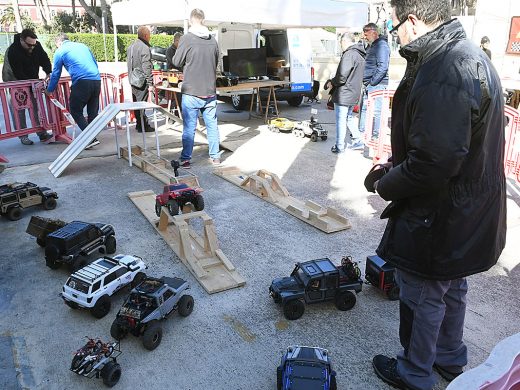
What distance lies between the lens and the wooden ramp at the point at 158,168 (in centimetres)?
602

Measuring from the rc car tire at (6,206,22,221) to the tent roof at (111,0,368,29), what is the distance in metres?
5.02

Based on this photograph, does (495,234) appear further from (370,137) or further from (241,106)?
(241,106)

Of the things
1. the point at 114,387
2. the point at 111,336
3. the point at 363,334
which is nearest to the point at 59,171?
the point at 111,336

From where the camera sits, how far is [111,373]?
8.76ft

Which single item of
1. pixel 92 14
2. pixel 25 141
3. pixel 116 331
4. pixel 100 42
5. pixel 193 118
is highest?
pixel 92 14

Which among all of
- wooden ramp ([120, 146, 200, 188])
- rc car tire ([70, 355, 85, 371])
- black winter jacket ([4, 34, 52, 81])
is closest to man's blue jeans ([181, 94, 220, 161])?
wooden ramp ([120, 146, 200, 188])

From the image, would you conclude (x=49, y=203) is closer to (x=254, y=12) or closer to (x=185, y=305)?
(x=185, y=305)

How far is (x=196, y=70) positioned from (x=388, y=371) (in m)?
5.39

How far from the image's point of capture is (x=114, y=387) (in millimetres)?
2721

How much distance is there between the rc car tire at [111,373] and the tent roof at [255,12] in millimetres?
7099

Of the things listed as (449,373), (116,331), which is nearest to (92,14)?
(116,331)

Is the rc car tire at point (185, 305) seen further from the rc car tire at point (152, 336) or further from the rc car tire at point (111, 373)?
the rc car tire at point (111, 373)

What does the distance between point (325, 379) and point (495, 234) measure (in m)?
1.16

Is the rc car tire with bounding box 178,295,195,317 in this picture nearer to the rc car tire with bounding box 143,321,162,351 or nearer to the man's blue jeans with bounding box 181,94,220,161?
the rc car tire with bounding box 143,321,162,351
